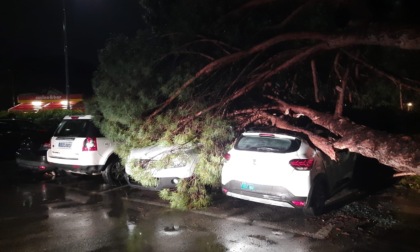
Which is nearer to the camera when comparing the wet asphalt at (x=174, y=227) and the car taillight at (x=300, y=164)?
the wet asphalt at (x=174, y=227)

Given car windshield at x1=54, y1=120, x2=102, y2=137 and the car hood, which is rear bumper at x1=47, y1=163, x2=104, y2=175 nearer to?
car windshield at x1=54, y1=120, x2=102, y2=137

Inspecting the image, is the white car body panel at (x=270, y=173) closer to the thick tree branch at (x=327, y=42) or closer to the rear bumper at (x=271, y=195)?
the rear bumper at (x=271, y=195)

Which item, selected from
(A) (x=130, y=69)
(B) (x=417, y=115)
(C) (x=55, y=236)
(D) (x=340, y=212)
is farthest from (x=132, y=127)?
(B) (x=417, y=115)

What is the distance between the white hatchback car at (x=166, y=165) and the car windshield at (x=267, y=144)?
3.51ft

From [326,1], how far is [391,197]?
14.8 ft

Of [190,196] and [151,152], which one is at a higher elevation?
[151,152]

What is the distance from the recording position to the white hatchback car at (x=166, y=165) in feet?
24.6

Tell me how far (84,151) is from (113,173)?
940 mm

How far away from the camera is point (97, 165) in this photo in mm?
8938

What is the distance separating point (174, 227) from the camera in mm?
6262

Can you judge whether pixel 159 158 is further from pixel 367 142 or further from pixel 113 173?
pixel 367 142

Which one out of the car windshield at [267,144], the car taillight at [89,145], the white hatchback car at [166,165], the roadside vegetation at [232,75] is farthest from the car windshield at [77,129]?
the car windshield at [267,144]

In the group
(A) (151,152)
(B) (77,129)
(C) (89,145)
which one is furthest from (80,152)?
(A) (151,152)

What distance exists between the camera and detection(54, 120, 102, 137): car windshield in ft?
29.6
